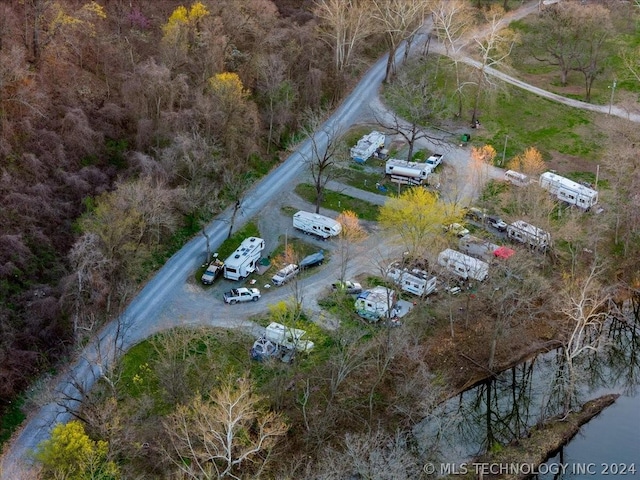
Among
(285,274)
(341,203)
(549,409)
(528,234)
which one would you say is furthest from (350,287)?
(549,409)

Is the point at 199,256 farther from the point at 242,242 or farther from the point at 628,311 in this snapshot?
the point at 628,311

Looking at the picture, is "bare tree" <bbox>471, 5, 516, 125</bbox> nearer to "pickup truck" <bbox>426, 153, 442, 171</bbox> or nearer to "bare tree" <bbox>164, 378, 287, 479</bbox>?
"pickup truck" <bbox>426, 153, 442, 171</bbox>

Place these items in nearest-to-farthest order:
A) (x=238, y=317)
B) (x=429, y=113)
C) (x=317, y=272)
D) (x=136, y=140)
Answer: (x=238, y=317) → (x=317, y=272) → (x=136, y=140) → (x=429, y=113)

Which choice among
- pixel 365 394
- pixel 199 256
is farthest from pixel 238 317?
pixel 365 394

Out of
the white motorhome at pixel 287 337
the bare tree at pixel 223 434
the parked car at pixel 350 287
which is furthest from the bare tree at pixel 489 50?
the bare tree at pixel 223 434

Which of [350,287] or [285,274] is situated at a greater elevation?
[285,274]

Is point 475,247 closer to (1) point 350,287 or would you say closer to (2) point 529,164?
(2) point 529,164

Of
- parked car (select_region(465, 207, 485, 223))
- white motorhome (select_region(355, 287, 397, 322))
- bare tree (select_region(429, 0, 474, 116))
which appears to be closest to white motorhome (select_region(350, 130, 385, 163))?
bare tree (select_region(429, 0, 474, 116))
